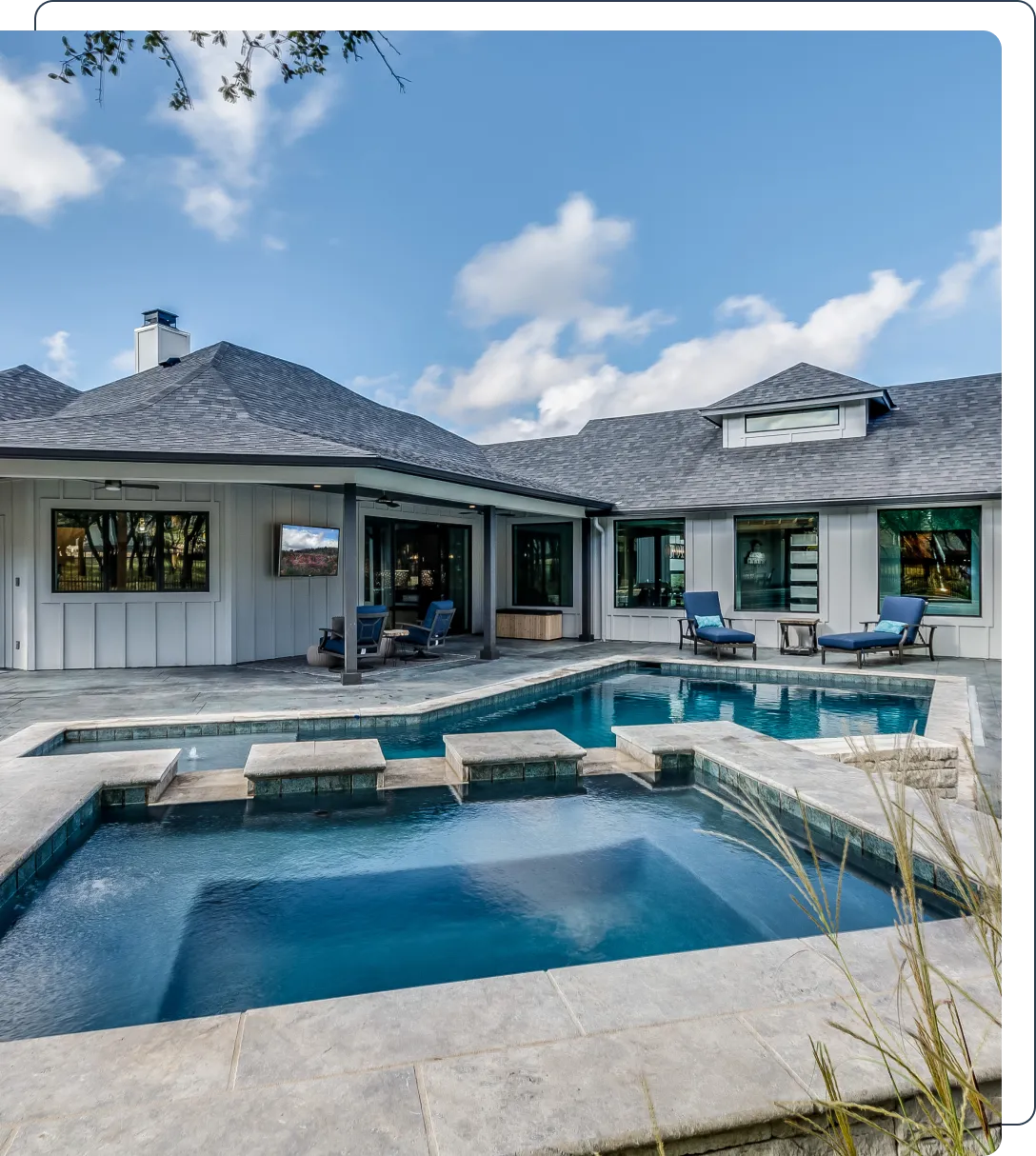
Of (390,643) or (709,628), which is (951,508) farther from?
(390,643)

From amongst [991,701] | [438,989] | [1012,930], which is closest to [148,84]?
[1012,930]

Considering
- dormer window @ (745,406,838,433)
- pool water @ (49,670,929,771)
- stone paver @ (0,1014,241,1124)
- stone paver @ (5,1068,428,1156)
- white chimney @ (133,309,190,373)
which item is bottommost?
pool water @ (49,670,929,771)

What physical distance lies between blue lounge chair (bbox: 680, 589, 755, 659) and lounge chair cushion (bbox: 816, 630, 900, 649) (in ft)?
3.86

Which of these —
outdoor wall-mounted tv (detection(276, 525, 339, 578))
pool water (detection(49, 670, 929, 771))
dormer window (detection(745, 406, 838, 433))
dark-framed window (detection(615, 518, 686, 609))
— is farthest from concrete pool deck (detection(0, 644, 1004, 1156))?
dormer window (detection(745, 406, 838, 433))

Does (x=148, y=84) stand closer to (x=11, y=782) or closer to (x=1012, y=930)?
(x=1012, y=930)

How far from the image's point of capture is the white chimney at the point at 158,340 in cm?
1561

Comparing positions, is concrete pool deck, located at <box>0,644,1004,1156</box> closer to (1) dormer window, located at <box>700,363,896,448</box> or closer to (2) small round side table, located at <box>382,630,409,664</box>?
(2) small round side table, located at <box>382,630,409,664</box>

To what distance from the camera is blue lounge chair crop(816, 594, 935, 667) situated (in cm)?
1121

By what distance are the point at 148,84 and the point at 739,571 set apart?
1283cm

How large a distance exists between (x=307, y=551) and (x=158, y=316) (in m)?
8.21

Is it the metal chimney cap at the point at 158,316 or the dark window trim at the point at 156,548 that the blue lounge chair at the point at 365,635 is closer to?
the dark window trim at the point at 156,548

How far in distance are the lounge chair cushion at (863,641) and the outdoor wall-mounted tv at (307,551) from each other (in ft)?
26.1

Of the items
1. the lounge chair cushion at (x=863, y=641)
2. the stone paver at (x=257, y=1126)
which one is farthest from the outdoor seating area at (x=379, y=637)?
the stone paver at (x=257, y=1126)

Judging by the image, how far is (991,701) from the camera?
795cm
